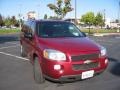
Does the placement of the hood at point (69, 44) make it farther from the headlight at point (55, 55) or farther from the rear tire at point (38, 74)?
the rear tire at point (38, 74)

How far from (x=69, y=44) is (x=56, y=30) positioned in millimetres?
1268

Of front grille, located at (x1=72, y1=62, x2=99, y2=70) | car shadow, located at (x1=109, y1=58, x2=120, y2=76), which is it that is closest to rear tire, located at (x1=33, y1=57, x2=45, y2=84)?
front grille, located at (x1=72, y1=62, x2=99, y2=70)

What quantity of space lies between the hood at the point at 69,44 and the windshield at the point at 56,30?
45 cm

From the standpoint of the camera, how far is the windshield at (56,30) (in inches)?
311

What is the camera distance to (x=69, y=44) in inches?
274

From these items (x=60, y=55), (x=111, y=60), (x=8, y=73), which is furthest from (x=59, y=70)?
(x=111, y=60)

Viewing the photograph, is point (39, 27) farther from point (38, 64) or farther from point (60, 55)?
point (60, 55)

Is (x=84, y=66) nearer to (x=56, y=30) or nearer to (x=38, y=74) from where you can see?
(x=38, y=74)

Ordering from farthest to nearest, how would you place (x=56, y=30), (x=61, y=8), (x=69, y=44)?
(x=61, y=8), (x=56, y=30), (x=69, y=44)

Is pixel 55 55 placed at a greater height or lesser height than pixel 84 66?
greater

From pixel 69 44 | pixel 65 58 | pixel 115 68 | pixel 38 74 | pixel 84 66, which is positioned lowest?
pixel 115 68

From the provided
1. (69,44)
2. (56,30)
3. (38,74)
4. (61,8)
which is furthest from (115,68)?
(61,8)

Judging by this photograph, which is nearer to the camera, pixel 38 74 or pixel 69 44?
pixel 69 44

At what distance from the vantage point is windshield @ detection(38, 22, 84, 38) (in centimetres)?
789
